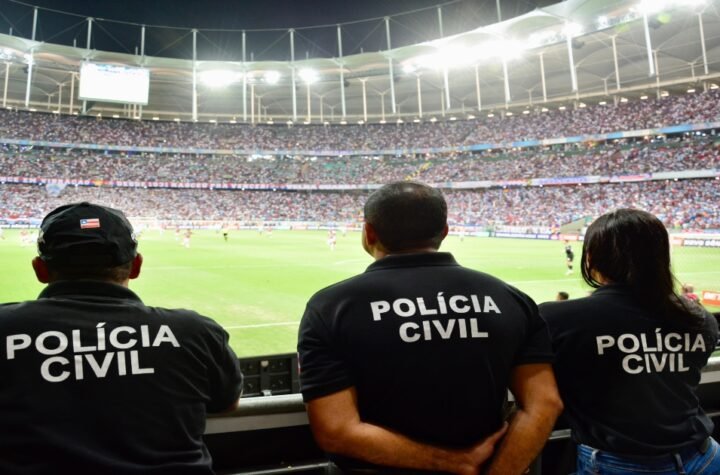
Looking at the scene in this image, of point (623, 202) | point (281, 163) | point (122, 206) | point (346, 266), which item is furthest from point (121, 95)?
point (623, 202)

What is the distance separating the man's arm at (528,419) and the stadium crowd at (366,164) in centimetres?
5492

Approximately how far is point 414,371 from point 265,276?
703 inches

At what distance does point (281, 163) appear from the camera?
72562 millimetres

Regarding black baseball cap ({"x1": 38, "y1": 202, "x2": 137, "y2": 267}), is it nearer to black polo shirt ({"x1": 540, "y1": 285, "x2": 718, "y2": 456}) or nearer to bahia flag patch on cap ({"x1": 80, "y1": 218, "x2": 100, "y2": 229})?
bahia flag patch on cap ({"x1": 80, "y1": 218, "x2": 100, "y2": 229})

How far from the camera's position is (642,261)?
235 cm

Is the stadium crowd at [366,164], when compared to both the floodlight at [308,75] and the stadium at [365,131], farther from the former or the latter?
the floodlight at [308,75]

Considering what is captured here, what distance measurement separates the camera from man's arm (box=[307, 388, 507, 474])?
1.78 metres

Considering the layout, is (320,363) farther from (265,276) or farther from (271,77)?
(271,77)

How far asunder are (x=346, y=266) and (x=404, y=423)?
814 inches

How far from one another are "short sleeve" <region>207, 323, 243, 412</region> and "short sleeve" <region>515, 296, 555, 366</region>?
49.4 inches

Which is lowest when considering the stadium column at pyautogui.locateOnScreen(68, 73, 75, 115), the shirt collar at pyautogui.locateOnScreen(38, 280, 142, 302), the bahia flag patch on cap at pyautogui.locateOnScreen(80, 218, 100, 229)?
the shirt collar at pyautogui.locateOnScreen(38, 280, 142, 302)

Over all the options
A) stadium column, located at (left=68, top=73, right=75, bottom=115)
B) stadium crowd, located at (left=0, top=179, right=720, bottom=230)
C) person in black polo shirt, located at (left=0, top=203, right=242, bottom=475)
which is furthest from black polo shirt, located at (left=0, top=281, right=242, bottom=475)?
stadium column, located at (left=68, top=73, right=75, bottom=115)

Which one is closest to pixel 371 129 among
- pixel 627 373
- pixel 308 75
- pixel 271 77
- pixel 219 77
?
pixel 308 75

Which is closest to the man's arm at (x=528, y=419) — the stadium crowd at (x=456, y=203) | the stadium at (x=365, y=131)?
the stadium at (x=365, y=131)
